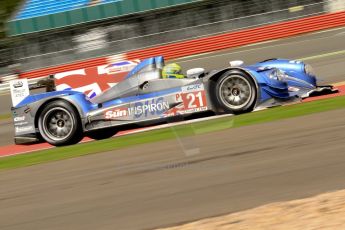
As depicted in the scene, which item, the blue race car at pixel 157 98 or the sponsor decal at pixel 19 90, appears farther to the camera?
the sponsor decal at pixel 19 90

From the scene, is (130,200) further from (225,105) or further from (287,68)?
(287,68)

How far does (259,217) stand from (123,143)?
14.8ft

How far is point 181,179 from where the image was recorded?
6.24 metres

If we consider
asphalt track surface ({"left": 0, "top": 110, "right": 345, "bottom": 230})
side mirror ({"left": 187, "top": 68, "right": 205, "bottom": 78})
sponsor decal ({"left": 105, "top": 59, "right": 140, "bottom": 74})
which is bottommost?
asphalt track surface ({"left": 0, "top": 110, "right": 345, "bottom": 230})

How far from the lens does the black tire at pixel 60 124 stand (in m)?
10.0

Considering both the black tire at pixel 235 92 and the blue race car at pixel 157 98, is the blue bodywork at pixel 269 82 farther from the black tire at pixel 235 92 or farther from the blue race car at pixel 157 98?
the black tire at pixel 235 92

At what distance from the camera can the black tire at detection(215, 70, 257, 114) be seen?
933 cm

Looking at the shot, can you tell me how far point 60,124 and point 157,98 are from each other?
5.65 feet

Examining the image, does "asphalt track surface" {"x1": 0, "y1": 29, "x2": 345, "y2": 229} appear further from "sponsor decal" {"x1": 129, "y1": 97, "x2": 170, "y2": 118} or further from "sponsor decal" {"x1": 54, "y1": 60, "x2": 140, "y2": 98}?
"sponsor decal" {"x1": 54, "y1": 60, "x2": 140, "y2": 98}

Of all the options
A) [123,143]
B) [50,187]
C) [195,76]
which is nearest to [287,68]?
[195,76]

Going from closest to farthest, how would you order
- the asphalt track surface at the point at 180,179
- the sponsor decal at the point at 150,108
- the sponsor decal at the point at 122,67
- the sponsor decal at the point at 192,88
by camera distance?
the asphalt track surface at the point at 180,179 → the sponsor decal at the point at 192,88 → the sponsor decal at the point at 150,108 → the sponsor decal at the point at 122,67

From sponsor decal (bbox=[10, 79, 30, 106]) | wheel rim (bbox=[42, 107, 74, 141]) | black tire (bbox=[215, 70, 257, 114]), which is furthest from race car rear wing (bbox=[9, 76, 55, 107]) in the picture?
black tire (bbox=[215, 70, 257, 114])

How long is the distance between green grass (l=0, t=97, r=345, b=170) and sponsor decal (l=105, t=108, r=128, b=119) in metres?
0.36

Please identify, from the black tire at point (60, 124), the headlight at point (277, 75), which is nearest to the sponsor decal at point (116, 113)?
the black tire at point (60, 124)
